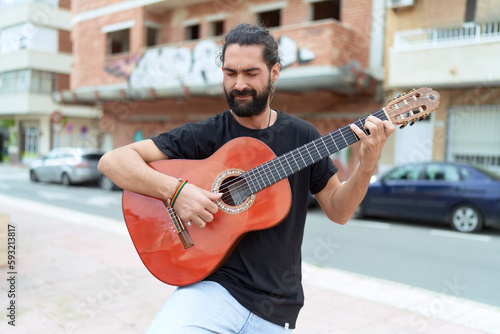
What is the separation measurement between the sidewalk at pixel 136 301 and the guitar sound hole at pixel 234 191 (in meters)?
2.12

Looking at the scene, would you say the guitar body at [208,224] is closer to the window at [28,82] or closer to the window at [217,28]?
the window at [217,28]

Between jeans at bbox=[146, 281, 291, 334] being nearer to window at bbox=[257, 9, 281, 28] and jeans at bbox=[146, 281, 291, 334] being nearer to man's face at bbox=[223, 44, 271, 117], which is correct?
man's face at bbox=[223, 44, 271, 117]

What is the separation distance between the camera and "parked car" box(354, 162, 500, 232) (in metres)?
8.56

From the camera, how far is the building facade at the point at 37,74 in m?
28.5

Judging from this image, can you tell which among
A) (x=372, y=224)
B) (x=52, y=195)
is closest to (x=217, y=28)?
(x=52, y=195)

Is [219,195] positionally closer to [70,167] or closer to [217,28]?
[70,167]

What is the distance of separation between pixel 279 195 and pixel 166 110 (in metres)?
18.4

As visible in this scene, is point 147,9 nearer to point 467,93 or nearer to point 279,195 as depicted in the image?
point 467,93

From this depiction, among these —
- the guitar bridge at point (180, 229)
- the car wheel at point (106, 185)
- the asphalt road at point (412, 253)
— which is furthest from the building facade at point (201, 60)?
the guitar bridge at point (180, 229)

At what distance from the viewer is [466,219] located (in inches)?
344

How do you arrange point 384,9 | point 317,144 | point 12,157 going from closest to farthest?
1. point 317,144
2. point 384,9
3. point 12,157

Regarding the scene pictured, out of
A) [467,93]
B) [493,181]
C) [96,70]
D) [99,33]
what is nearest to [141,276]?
[493,181]

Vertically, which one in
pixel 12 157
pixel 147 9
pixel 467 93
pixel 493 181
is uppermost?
pixel 147 9

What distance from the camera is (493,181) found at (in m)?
8.55
